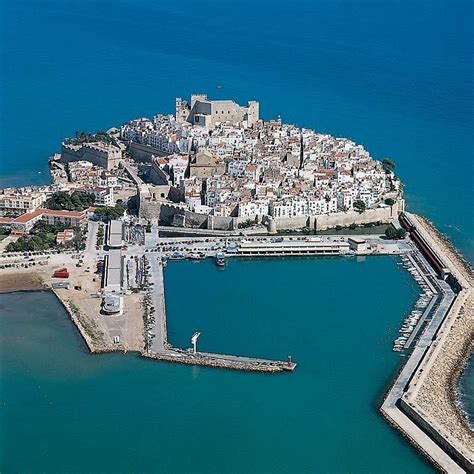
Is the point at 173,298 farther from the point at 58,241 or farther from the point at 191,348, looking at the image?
the point at 58,241

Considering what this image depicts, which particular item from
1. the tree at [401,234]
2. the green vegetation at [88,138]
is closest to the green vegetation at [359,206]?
the tree at [401,234]

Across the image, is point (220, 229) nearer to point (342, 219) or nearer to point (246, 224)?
point (246, 224)

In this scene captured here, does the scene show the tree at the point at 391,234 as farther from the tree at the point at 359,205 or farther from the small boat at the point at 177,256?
the small boat at the point at 177,256

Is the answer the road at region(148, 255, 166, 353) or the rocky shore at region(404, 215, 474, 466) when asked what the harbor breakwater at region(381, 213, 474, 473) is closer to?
the rocky shore at region(404, 215, 474, 466)

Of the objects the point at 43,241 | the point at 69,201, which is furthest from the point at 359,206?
the point at 43,241

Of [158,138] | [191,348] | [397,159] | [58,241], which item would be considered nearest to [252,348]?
[191,348]
